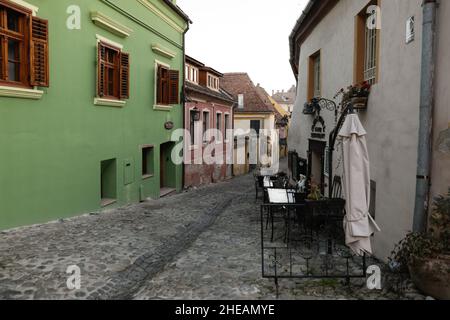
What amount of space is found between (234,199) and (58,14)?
8.34 metres

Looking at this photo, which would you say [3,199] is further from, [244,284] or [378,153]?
[378,153]

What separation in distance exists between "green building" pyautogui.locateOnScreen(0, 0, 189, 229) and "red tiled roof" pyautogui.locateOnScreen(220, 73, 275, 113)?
74.5ft

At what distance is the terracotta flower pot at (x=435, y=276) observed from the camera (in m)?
4.22

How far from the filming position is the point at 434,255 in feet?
14.3

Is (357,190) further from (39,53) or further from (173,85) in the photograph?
(173,85)

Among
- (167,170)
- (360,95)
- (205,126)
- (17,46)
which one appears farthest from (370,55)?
(205,126)

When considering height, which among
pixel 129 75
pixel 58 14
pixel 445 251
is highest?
pixel 58 14

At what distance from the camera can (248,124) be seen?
36.9m

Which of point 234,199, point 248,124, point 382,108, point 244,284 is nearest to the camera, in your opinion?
point 244,284

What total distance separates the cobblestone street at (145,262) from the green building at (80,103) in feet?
2.68

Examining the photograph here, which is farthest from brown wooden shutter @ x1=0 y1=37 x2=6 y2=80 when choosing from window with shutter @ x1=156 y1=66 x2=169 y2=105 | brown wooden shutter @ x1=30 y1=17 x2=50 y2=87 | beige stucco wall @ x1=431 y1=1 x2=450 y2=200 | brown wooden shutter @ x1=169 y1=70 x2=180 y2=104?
brown wooden shutter @ x1=169 y1=70 x2=180 y2=104

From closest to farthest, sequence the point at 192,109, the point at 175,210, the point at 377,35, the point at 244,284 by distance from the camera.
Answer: the point at 244,284 → the point at 377,35 → the point at 175,210 → the point at 192,109
